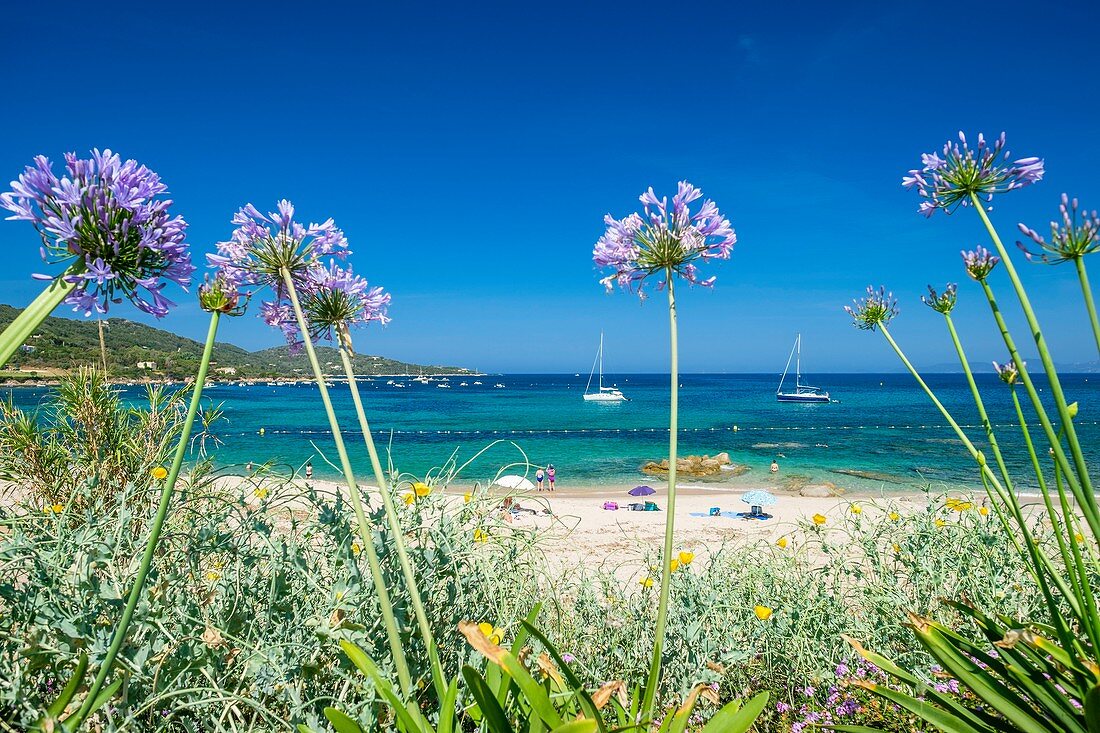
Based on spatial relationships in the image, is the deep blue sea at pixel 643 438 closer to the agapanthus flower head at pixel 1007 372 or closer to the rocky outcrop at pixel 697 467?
the rocky outcrop at pixel 697 467

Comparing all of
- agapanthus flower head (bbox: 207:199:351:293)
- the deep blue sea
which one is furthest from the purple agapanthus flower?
the deep blue sea

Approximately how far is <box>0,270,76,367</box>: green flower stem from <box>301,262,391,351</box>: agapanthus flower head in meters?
0.82

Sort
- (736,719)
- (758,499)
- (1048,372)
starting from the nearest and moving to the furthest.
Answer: (1048,372), (736,719), (758,499)

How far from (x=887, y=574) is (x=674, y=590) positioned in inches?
57.1

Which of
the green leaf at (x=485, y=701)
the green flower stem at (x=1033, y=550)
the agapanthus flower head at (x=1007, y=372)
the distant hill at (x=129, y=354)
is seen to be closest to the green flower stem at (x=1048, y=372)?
the green flower stem at (x=1033, y=550)

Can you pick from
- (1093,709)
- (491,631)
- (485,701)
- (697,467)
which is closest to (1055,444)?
(1093,709)

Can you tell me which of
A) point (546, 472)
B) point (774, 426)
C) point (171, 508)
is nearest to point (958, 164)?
point (171, 508)

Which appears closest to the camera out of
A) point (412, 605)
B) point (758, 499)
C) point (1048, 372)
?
point (1048, 372)

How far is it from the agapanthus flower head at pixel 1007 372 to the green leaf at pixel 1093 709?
1.18m

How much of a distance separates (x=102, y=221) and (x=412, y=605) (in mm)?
1582

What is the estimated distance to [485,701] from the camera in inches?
63.6

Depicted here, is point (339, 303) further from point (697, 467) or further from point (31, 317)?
point (697, 467)

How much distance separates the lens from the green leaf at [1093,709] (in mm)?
1637

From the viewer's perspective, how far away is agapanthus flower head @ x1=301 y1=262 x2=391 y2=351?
6.63 ft
